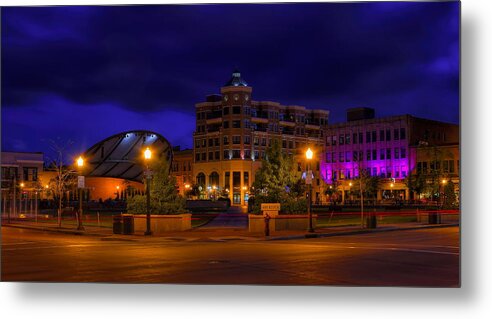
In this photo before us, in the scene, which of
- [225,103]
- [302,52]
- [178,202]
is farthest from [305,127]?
[302,52]

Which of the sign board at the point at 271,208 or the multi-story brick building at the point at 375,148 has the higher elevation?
the multi-story brick building at the point at 375,148

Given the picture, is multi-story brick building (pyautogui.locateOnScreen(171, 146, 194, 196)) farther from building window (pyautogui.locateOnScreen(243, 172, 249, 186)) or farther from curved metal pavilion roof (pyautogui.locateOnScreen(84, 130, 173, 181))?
building window (pyautogui.locateOnScreen(243, 172, 249, 186))

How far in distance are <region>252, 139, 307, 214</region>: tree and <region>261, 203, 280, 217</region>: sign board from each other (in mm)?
897

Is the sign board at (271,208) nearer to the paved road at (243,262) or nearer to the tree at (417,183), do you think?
the paved road at (243,262)

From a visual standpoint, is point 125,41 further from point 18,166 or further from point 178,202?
point 18,166

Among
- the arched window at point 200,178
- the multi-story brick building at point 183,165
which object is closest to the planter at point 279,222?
the arched window at point 200,178

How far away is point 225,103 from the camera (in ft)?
360

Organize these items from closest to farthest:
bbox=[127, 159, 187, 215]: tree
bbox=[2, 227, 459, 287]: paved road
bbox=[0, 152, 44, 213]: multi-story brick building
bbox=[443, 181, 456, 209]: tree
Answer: bbox=[2, 227, 459, 287]: paved road → bbox=[127, 159, 187, 215]: tree → bbox=[443, 181, 456, 209]: tree → bbox=[0, 152, 44, 213]: multi-story brick building

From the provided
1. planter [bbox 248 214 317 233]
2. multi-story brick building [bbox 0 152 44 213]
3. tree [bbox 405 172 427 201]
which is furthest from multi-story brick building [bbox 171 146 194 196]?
planter [bbox 248 214 317 233]

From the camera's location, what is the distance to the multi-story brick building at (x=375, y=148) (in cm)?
9294

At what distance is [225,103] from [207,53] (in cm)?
8850

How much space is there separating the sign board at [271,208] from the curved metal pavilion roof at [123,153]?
3795 inches

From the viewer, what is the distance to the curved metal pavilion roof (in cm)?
13162

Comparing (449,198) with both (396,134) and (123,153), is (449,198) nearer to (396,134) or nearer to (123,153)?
(396,134)
